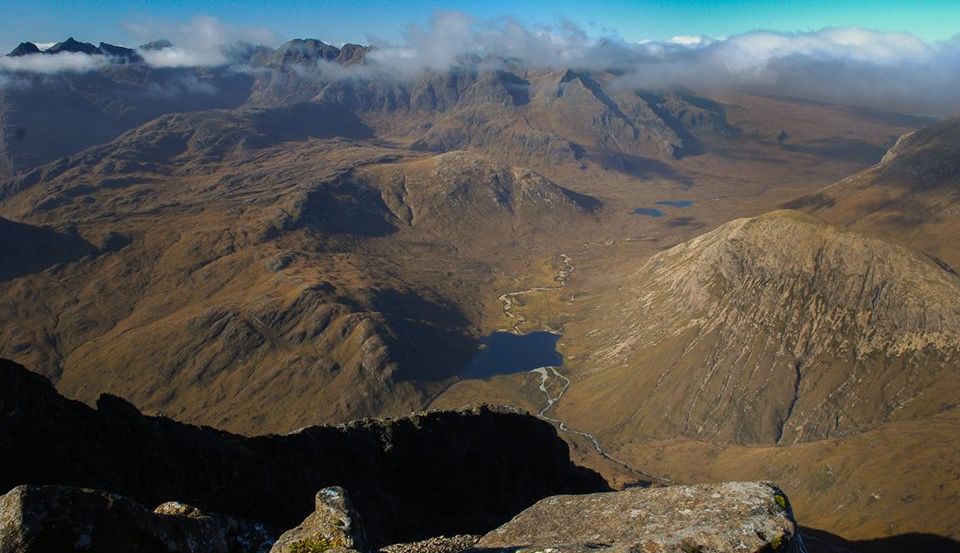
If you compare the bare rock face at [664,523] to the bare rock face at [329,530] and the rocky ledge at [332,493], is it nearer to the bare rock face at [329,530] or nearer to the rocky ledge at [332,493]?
the rocky ledge at [332,493]

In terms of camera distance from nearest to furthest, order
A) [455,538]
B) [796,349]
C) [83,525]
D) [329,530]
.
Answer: [83,525] → [329,530] → [455,538] → [796,349]

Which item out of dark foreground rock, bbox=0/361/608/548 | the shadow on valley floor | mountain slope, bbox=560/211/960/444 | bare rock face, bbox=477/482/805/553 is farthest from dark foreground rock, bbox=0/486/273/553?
mountain slope, bbox=560/211/960/444

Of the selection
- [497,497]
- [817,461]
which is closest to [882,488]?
[817,461]

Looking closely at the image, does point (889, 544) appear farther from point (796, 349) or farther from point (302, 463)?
point (302, 463)

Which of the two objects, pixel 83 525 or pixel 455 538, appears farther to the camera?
pixel 455 538

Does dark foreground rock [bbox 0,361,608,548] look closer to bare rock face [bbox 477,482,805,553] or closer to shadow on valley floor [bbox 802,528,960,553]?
bare rock face [bbox 477,482,805,553]

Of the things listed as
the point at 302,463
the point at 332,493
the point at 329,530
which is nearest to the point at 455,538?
the point at 332,493
